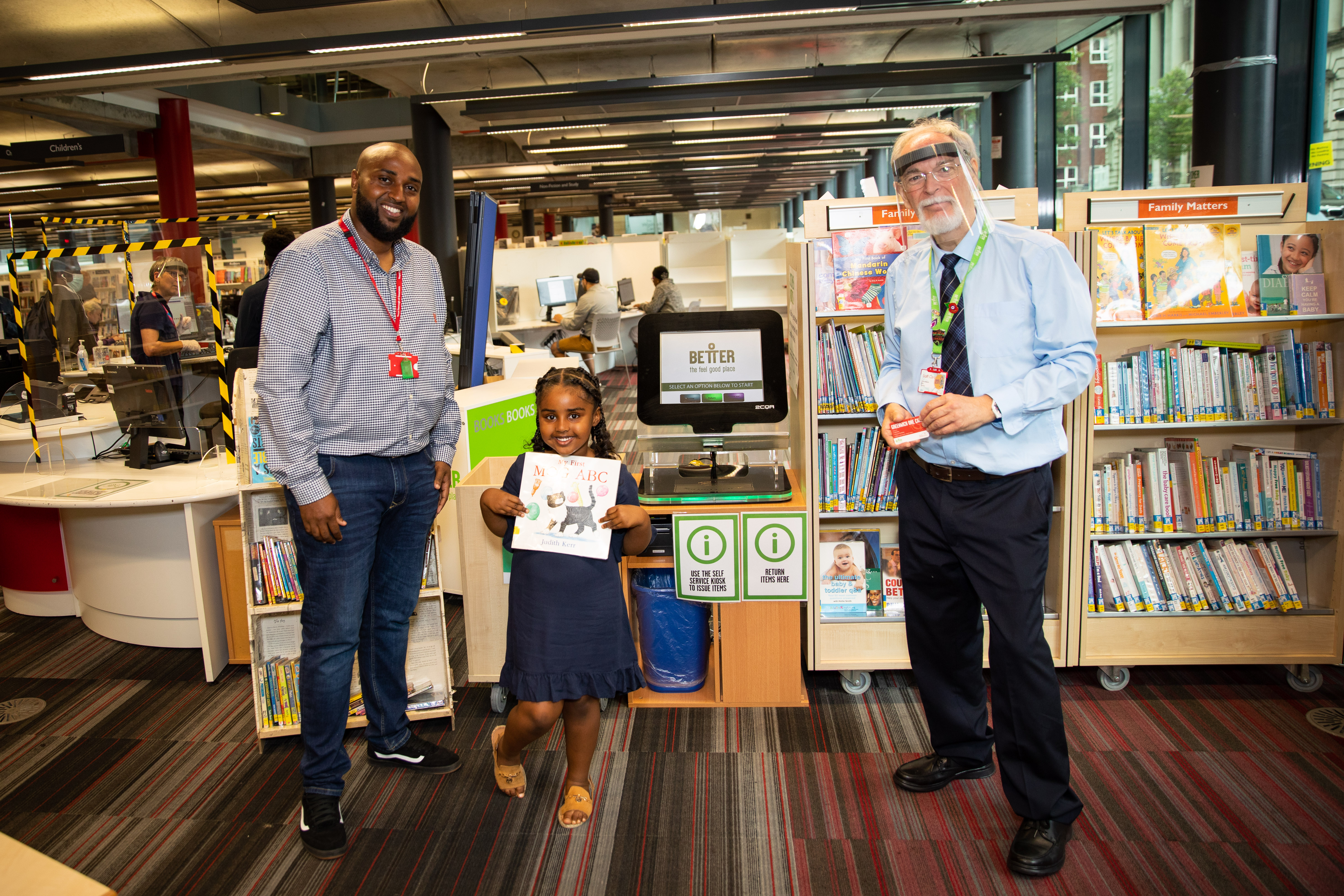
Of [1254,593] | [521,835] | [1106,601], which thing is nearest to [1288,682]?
[1254,593]

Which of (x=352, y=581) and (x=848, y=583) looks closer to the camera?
(x=352, y=581)

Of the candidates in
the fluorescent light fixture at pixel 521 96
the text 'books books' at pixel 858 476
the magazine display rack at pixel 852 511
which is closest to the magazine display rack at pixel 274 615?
the magazine display rack at pixel 852 511

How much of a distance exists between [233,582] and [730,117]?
8.35 meters

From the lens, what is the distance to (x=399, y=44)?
6270 mm

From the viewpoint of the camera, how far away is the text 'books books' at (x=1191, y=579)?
9.72 ft

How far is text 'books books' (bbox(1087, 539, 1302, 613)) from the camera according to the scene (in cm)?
296

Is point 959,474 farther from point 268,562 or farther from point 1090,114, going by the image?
point 1090,114

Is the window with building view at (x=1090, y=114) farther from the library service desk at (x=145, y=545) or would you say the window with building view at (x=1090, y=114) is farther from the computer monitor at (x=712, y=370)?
the library service desk at (x=145, y=545)

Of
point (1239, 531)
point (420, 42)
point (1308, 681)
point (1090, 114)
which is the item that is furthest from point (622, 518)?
point (1090, 114)

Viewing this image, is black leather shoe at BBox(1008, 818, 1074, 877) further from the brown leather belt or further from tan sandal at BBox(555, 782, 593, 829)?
tan sandal at BBox(555, 782, 593, 829)

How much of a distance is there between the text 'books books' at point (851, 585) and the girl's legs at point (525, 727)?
1.08 metres

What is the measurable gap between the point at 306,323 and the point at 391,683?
113cm

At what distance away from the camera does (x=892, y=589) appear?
3.07 m

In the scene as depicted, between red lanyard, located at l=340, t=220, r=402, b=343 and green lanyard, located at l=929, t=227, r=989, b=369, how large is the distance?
1.38m
